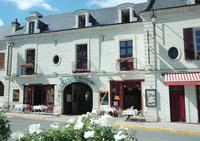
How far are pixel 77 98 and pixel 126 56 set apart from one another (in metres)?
6.73

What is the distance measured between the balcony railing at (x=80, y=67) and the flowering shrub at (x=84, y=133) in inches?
661

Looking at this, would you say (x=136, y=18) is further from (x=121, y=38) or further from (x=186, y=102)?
(x=186, y=102)

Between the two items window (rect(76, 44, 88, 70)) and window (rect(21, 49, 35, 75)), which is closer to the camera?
window (rect(76, 44, 88, 70))

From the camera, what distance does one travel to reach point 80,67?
68.8 ft

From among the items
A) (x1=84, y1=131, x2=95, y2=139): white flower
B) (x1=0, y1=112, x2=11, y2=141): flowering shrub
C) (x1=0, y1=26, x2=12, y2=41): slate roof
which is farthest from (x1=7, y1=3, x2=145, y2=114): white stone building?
(x1=84, y1=131, x2=95, y2=139): white flower

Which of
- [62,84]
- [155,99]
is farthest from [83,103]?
[155,99]

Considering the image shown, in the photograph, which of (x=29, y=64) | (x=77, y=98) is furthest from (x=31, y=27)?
(x=77, y=98)

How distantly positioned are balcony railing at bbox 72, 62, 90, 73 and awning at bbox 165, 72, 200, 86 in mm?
6735

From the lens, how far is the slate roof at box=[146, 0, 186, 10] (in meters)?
17.5

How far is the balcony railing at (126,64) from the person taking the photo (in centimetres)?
1914

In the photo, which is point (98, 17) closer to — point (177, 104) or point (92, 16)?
point (92, 16)

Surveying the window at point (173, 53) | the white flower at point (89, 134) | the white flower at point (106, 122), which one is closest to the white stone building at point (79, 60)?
the window at point (173, 53)

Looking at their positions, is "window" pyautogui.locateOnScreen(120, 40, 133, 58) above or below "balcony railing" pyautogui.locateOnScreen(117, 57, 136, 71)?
above

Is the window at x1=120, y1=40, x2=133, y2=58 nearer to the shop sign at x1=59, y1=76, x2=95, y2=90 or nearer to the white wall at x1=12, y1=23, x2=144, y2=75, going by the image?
the white wall at x1=12, y1=23, x2=144, y2=75
